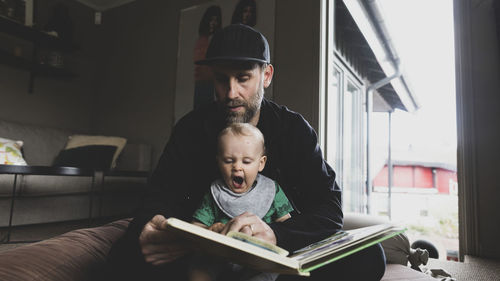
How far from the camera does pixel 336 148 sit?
8.45 ft

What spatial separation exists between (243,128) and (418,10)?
2.03 meters

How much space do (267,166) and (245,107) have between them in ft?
0.74

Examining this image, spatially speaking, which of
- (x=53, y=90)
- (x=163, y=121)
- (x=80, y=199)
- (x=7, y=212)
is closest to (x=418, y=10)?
(x=163, y=121)

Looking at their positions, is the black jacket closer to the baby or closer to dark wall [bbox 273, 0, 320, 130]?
the baby

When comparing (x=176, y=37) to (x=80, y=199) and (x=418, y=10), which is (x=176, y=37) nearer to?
(x=80, y=199)

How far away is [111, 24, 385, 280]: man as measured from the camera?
842mm

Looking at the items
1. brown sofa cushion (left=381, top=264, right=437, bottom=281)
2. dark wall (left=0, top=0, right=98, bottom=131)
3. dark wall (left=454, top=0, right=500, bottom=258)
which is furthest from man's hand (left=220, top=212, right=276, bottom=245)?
dark wall (left=0, top=0, right=98, bottom=131)

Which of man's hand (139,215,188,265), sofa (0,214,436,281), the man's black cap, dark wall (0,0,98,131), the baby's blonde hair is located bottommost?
sofa (0,214,436,281)

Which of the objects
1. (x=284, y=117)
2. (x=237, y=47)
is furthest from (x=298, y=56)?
(x=237, y=47)

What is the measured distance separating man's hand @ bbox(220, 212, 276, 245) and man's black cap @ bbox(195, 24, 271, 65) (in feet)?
1.63

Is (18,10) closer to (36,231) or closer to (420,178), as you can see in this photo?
(36,231)

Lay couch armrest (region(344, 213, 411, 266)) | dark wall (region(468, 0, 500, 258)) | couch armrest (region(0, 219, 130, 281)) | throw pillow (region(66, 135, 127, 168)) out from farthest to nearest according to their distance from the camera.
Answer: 1. throw pillow (region(66, 135, 127, 168))
2. dark wall (region(468, 0, 500, 258))
3. couch armrest (region(344, 213, 411, 266))
4. couch armrest (region(0, 219, 130, 281))

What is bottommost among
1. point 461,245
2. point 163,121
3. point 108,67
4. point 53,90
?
point 461,245

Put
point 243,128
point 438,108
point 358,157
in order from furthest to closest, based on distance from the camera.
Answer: point 358,157 < point 438,108 < point 243,128
